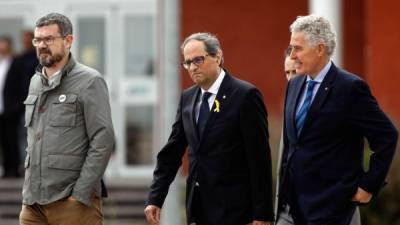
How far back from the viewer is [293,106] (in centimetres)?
673

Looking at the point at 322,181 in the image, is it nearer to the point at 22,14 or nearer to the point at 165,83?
the point at 165,83

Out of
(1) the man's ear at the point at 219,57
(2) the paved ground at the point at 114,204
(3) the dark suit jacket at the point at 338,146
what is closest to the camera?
(3) the dark suit jacket at the point at 338,146

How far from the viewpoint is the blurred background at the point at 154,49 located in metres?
14.4

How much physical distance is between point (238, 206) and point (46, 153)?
1258 mm

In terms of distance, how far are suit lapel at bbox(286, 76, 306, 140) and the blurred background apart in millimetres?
5419

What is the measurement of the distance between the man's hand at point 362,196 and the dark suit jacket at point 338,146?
0.09 feet

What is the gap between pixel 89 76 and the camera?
7340mm

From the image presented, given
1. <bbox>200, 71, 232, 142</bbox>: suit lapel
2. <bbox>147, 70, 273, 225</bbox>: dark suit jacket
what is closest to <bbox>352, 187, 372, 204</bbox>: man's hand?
<bbox>147, 70, 273, 225</bbox>: dark suit jacket

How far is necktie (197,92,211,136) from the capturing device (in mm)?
6957

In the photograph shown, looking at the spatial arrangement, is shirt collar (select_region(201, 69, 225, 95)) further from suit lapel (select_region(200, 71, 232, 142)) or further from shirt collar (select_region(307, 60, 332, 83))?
shirt collar (select_region(307, 60, 332, 83))

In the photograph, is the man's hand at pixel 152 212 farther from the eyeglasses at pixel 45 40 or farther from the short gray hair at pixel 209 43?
the eyeglasses at pixel 45 40

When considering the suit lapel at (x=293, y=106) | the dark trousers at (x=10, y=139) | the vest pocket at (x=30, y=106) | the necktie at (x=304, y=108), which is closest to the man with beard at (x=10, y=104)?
the dark trousers at (x=10, y=139)

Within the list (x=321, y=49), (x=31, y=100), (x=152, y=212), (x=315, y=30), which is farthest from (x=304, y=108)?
(x=31, y=100)

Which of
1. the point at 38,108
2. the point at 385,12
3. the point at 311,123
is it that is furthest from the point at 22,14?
the point at 311,123
